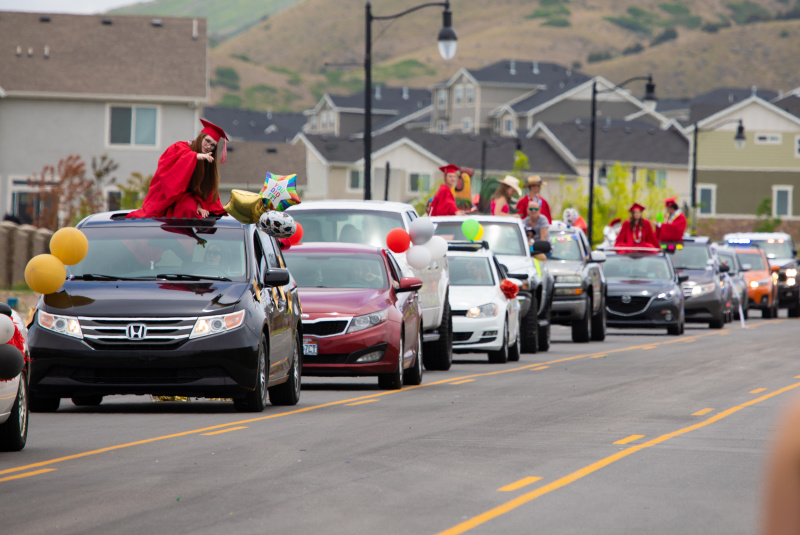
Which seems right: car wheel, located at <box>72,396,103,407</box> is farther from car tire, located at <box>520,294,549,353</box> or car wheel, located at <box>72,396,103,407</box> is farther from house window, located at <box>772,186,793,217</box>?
house window, located at <box>772,186,793,217</box>

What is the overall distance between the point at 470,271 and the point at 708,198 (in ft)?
246

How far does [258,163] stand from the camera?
69.2 m

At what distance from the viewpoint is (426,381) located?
17656 millimetres

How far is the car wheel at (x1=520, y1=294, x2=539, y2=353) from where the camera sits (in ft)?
79.2

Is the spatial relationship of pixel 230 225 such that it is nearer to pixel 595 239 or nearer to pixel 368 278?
pixel 368 278

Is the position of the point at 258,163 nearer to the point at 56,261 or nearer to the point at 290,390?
the point at 290,390

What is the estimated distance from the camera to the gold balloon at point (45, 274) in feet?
41.4

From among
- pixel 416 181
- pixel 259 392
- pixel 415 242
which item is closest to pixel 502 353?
pixel 415 242

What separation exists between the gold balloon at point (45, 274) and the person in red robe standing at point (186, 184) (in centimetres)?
150

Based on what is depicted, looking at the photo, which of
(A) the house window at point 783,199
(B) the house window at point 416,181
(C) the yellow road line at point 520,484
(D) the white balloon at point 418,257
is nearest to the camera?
(C) the yellow road line at point 520,484

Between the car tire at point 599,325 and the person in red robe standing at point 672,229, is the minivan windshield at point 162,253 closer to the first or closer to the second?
the car tire at point 599,325

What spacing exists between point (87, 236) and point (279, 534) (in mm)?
7202

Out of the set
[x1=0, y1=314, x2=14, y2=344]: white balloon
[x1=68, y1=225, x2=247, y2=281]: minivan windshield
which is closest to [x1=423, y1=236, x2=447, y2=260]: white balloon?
[x1=68, y1=225, x2=247, y2=281]: minivan windshield

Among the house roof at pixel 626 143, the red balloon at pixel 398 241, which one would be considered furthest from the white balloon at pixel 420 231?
the house roof at pixel 626 143
